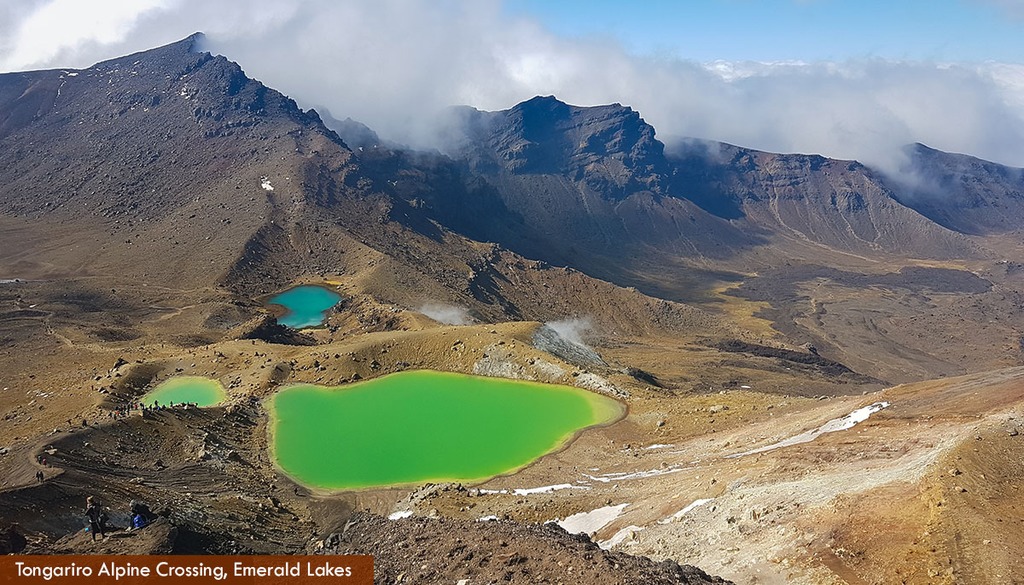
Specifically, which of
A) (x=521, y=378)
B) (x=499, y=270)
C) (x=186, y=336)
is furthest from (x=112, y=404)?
(x=499, y=270)

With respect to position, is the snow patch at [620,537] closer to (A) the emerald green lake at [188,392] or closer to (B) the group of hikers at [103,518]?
(B) the group of hikers at [103,518]

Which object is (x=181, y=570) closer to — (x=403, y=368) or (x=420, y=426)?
(x=420, y=426)

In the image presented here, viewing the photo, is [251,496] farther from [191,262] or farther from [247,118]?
[247,118]

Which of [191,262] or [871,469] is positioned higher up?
[191,262]

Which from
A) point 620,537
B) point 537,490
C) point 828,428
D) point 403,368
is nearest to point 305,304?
point 403,368

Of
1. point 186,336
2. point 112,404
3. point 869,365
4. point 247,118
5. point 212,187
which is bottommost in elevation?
point 869,365
